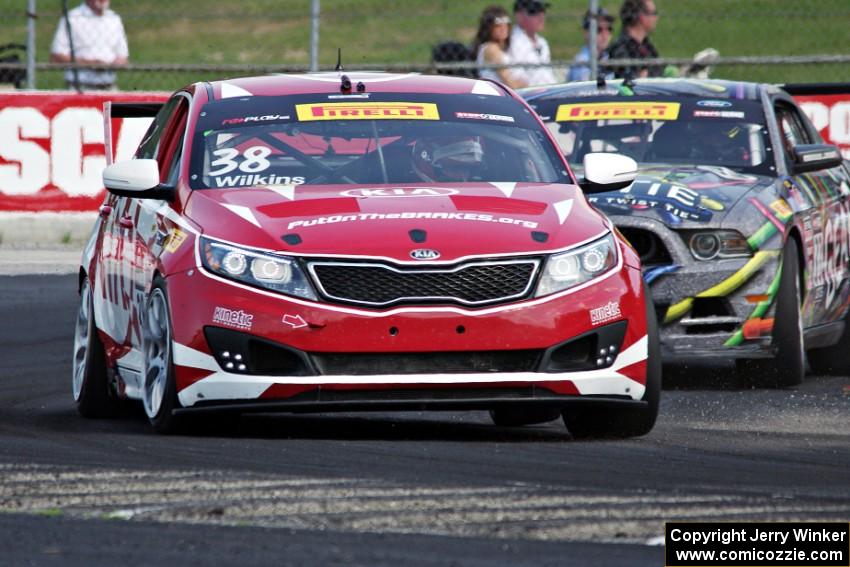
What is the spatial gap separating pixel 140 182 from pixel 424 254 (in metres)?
1.49

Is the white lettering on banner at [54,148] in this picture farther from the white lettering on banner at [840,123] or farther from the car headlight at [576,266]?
the car headlight at [576,266]

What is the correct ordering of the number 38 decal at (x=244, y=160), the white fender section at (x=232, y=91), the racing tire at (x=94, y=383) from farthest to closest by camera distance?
the racing tire at (x=94, y=383) < the white fender section at (x=232, y=91) < the number 38 decal at (x=244, y=160)

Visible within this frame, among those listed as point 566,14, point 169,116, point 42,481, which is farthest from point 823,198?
point 566,14

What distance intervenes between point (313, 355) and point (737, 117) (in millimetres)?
4888

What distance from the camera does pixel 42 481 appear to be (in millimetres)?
6789

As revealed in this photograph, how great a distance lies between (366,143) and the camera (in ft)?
29.5

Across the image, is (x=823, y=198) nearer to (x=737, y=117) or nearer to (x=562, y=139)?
(x=737, y=117)

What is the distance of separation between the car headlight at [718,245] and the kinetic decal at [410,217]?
2752 mm

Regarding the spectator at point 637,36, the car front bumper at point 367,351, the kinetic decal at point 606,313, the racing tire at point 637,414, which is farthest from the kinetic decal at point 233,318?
the spectator at point 637,36

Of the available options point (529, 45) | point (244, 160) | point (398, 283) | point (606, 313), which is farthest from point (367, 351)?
point (529, 45)

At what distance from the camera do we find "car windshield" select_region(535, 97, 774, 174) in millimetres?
11789

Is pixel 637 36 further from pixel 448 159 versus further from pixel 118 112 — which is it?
pixel 448 159

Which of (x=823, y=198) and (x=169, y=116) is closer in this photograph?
(x=169, y=116)

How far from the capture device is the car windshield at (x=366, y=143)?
8.83 m
